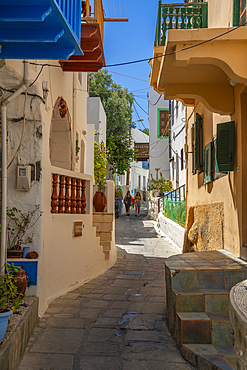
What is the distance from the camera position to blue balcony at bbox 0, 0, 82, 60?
3123 millimetres

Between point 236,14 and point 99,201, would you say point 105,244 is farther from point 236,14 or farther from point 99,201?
point 236,14

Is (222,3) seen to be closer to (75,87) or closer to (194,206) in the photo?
(75,87)

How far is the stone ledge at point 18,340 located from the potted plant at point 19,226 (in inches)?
33.1

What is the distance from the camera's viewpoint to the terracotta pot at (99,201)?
376 inches

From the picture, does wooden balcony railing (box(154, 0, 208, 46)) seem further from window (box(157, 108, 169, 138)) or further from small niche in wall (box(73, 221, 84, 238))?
window (box(157, 108, 169, 138))

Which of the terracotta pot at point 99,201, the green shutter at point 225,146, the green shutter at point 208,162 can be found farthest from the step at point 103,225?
the green shutter at point 225,146

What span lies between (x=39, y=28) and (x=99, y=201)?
20.9 feet

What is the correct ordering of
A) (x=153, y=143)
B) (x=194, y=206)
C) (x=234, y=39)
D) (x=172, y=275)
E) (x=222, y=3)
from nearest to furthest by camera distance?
(x=172, y=275), (x=234, y=39), (x=222, y=3), (x=194, y=206), (x=153, y=143)

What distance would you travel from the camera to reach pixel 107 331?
4387 millimetres

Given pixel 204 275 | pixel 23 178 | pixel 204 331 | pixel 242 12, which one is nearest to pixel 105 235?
pixel 23 178

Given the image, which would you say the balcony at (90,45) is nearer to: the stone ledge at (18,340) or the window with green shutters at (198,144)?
the window with green shutters at (198,144)

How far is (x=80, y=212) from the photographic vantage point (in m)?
6.99

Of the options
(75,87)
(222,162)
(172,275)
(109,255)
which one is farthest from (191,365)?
(75,87)

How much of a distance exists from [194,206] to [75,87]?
4317 millimetres
